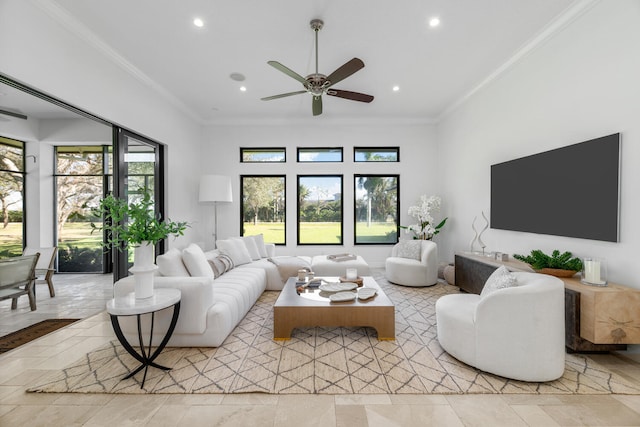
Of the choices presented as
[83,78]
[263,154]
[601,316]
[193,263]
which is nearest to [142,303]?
[193,263]

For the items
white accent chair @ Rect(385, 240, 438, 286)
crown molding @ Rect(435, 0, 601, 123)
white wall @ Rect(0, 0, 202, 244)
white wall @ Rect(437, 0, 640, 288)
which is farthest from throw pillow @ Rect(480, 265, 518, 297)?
white wall @ Rect(0, 0, 202, 244)

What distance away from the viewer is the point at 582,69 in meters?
2.65

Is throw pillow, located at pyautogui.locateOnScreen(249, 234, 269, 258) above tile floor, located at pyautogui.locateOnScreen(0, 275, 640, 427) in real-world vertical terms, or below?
above

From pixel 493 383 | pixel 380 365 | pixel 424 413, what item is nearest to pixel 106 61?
pixel 380 365

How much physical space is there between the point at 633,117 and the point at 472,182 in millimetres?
2385

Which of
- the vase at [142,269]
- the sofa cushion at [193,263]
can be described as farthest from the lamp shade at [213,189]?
the vase at [142,269]

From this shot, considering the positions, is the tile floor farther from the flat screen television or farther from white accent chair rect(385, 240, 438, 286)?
white accent chair rect(385, 240, 438, 286)

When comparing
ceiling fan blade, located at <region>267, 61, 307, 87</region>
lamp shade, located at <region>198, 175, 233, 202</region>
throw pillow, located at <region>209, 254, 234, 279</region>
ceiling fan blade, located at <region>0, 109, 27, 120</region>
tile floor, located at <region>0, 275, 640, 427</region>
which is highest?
ceiling fan blade, located at <region>267, 61, 307, 87</region>

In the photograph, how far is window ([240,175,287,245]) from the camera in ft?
19.5

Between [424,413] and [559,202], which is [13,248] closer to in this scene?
[424,413]

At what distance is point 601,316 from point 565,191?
4.41 feet

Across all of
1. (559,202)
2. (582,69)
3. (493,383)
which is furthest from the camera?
(559,202)

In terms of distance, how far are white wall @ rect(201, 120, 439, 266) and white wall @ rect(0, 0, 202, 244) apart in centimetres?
96

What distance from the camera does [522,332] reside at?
1.95 metres
